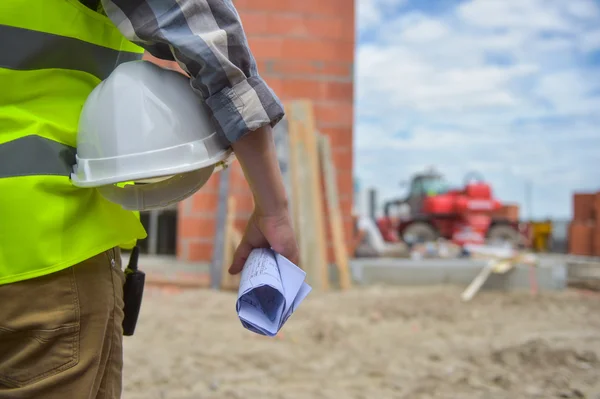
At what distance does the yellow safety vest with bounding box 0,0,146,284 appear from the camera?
2.38ft

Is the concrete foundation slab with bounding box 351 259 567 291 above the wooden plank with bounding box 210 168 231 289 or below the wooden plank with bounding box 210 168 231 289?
below

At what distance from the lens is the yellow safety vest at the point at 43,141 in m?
0.73

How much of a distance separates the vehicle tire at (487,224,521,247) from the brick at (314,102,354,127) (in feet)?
19.8

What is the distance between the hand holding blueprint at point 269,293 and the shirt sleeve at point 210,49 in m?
0.20

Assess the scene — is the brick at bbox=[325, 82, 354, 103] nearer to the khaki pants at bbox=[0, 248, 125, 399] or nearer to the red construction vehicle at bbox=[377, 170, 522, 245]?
the khaki pants at bbox=[0, 248, 125, 399]

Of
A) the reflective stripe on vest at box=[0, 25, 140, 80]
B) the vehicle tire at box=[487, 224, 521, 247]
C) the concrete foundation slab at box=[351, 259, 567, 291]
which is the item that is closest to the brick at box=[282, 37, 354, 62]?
the concrete foundation slab at box=[351, 259, 567, 291]

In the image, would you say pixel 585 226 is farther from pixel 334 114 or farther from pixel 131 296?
pixel 131 296

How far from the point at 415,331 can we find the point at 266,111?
2.56 m

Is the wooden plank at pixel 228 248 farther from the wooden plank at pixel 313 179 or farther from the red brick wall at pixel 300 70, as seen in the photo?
the wooden plank at pixel 313 179

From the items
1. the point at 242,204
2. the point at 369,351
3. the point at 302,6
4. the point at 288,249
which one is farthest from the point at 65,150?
the point at 302,6

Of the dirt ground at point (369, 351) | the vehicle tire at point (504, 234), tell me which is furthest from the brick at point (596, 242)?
the dirt ground at point (369, 351)

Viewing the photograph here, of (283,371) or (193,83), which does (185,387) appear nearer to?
(283,371)

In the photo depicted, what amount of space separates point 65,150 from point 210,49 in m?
0.24

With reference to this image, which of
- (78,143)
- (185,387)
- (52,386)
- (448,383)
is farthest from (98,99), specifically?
(448,383)
